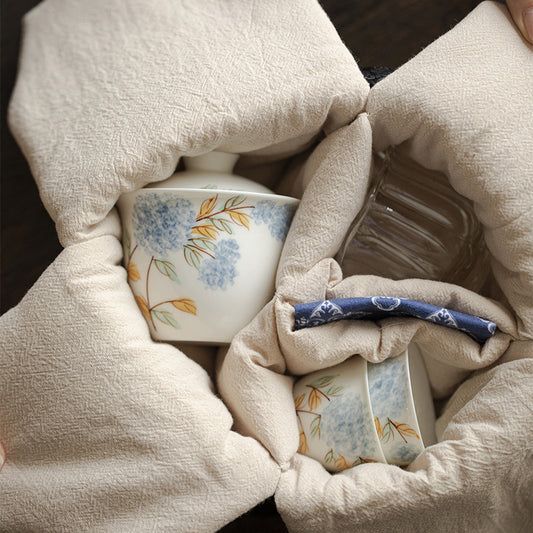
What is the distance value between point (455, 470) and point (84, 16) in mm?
644

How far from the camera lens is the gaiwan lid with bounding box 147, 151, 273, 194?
0.53 m

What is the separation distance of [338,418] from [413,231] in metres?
0.23

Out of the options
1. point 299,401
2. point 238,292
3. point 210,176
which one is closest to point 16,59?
point 210,176

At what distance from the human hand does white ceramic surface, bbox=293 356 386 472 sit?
372mm

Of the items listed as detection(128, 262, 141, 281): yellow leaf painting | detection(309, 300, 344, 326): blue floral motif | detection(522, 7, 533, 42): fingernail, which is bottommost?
detection(309, 300, 344, 326): blue floral motif

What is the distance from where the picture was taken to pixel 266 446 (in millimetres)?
510

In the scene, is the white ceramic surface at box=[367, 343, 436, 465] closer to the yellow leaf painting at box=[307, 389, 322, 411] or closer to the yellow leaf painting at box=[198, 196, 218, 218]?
the yellow leaf painting at box=[307, 389, 322, 411]

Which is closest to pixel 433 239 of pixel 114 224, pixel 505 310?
pixel 505 310

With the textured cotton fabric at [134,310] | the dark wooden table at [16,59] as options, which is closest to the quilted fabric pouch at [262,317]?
the textured cotton fabric at [134,310]

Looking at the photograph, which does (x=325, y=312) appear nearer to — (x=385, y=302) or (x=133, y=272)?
(x=385, y=302)

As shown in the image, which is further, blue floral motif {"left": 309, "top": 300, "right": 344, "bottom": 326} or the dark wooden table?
the dark wooden table

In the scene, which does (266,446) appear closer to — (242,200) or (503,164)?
(242,200)

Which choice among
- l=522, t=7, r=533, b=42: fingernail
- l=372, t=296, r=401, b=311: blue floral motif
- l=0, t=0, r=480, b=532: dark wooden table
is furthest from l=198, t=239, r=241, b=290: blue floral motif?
l=522, t=7, r=533, b=42: fingernail

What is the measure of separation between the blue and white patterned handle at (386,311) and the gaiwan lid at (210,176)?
14 cm
